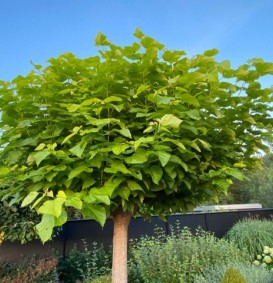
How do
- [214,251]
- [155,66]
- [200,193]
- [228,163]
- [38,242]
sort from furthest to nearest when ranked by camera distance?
[38,242] < [214,251] < [200,193] < [228,163] < [155,66]

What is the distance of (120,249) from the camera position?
6.82 ft

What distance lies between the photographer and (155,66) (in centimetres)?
160

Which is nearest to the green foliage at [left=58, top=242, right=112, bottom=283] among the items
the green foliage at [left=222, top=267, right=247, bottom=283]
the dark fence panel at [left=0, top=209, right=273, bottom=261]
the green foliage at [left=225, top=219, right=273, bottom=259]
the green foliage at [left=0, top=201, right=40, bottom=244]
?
the dark fence panel at [left=0, top=209, right=273, bottom=261]

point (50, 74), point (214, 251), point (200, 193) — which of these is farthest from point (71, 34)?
point (214, 251)

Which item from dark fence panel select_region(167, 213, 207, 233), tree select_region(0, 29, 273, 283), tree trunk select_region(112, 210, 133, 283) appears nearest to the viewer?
tree select_region(0, 29, 273, 283)

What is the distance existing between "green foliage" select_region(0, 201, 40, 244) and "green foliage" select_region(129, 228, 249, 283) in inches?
62.4

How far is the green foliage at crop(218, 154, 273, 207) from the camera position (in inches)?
547

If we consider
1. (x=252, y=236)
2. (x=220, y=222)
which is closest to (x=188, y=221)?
(x=220, y=222)

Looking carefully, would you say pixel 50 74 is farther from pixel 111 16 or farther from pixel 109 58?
pixel 111 16

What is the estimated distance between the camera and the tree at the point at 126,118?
4.81 ft

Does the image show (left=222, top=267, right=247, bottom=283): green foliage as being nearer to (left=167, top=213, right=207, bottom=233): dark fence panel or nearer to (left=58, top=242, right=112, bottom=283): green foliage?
(left=58, top=242, right=112, bottom=283): green foliage

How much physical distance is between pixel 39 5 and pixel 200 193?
4060 mm

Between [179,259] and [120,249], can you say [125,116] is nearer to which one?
[120,249]

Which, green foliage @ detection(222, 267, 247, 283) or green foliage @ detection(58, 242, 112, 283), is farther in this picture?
green foliage @ detection(58, 242, 112, 283)
